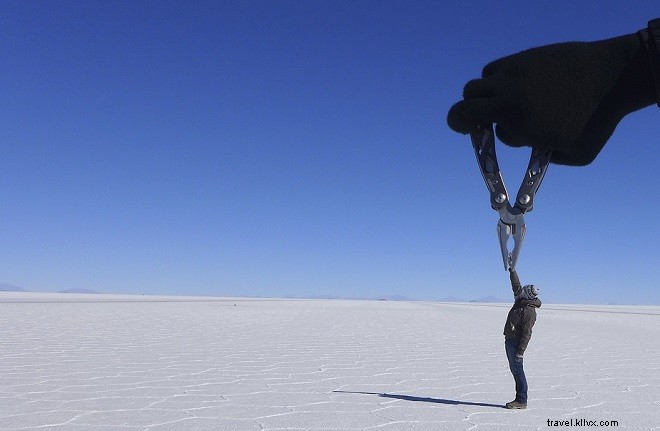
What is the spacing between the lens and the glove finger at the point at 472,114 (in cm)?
155

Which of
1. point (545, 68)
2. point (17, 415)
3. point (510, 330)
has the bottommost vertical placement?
point (17, 415)

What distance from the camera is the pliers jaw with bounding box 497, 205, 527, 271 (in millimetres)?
1559

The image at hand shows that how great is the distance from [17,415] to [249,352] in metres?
4.34

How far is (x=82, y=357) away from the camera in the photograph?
25.3 feet

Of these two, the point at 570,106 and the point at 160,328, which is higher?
the point at 570,106

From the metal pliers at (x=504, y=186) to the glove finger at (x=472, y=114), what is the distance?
0.09 ft

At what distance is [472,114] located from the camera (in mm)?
1547

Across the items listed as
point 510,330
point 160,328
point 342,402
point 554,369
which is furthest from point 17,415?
point 160,328

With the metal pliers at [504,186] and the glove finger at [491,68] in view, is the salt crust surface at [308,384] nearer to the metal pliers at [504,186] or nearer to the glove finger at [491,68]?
the metal pliers at [504,186]

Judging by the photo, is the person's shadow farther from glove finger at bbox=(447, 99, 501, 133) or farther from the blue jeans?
glove finger at bbox=(447, 99, 501, 133)

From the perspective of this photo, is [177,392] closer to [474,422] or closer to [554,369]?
[474,422]

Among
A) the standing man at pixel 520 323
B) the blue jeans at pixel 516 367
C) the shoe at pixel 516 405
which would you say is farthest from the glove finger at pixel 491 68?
the shoe at pixel 516 405

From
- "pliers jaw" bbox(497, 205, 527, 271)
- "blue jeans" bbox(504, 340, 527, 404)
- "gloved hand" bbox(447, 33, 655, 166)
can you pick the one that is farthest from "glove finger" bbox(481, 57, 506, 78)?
"blue jeans" bbox(504, 340, 527, 404)

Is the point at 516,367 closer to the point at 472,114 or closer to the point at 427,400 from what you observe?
the point at 427,400
